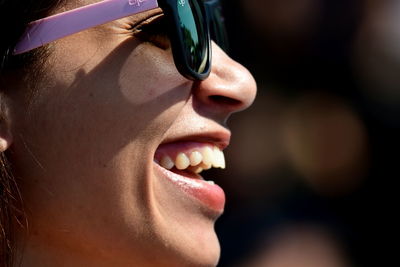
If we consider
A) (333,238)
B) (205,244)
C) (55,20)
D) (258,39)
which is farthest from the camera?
(258,39)

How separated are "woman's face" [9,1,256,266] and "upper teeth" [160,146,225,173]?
0.06 metres

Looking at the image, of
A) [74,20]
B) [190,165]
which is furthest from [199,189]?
[74,20]

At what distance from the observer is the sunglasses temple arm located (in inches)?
67.9

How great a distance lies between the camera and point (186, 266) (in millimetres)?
1849

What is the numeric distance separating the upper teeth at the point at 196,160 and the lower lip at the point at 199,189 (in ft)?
0.09

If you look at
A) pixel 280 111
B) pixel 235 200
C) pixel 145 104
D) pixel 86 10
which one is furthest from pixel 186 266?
pixel 280 111

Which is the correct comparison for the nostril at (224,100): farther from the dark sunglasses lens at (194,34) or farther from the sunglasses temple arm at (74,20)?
the sunglasses temple arm at (74,20)

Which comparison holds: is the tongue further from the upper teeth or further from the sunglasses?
the sunglasses

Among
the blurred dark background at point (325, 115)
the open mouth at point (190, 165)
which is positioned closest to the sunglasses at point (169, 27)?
the open mouth at point (190, 165)

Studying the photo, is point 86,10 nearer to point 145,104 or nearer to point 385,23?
point 145,104

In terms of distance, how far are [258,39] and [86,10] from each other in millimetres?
2639

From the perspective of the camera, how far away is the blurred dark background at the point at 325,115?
4.15m

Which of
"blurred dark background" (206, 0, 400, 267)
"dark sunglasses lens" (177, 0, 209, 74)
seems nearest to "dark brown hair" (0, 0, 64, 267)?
"dark sunglasses lens" (177, 0, 209, 74)

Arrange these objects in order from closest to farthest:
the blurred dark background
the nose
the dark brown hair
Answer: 1. the dark brown hair
2. the nose
3. the blurred dark background
